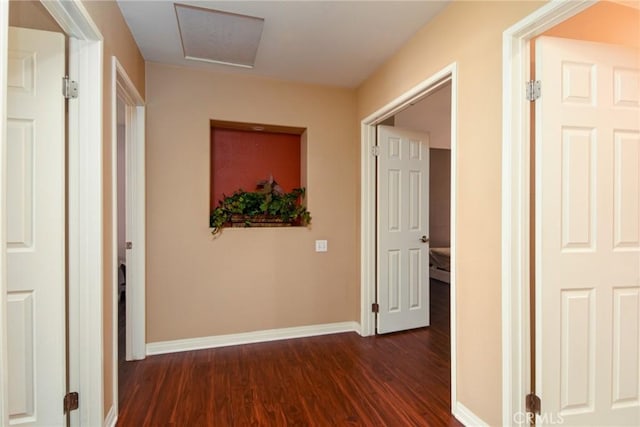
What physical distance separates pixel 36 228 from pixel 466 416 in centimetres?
250

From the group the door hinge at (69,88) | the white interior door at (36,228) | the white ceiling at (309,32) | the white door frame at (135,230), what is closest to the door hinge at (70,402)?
the white interior door at (36,228)

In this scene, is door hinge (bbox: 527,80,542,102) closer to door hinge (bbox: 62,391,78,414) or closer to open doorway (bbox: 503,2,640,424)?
open doorway (bbox: 503,2,640,424)

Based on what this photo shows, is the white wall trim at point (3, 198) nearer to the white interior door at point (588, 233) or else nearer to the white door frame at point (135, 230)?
the white door frame at point (135, 230)

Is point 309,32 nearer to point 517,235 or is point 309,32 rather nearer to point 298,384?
point 517,235

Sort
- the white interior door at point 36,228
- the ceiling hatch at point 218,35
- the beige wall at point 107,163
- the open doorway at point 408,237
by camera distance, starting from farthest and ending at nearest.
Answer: the open doorway at point 408,237 → the ceiling hatch at point 218,35 → the beige wall at point 107,163 → the white interior door at point 36,228

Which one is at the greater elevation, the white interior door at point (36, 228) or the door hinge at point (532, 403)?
the white interior door at point (36, 228)

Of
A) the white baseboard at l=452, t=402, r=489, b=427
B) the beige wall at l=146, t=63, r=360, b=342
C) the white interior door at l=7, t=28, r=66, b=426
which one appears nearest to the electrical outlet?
the beige wall at l=146, t=63, r=360, b=342

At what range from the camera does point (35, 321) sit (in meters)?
1.54

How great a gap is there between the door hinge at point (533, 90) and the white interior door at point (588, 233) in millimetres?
28

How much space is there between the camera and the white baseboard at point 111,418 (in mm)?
1745

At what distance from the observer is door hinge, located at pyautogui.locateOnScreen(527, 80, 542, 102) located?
1.57 meters

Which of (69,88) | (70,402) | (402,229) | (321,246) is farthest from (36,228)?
(402,229)

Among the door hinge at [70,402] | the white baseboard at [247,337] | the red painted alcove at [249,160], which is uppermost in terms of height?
the red painted alcove at [249,160]

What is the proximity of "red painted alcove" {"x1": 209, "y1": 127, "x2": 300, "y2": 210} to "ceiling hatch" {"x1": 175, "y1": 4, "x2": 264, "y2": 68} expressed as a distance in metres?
0.78
